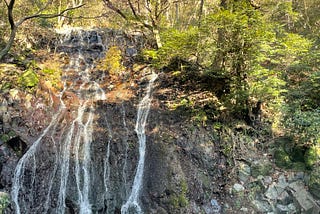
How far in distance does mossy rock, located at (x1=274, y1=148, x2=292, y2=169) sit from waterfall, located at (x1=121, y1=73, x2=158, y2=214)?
362 cm

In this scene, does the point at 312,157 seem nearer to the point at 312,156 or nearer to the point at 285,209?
the point at 312,156

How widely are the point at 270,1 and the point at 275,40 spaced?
178cm

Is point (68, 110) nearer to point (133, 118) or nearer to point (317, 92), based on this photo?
point (133, 118)

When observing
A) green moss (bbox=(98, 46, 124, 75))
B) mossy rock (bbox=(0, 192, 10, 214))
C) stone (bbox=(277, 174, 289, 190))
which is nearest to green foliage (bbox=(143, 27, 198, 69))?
green moss (bbox=(98, 46, 124, 75))

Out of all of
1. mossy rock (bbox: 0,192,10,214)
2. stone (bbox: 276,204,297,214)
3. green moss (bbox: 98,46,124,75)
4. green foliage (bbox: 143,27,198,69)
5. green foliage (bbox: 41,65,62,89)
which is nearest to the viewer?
mossy rock (bbox: 0,192,10,214)

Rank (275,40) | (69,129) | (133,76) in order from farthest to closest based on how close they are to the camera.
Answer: (133,76), (69,129), (275,40)

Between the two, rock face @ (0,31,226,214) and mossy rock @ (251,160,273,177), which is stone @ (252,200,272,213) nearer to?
mossy rock @ (251,160,273,177)

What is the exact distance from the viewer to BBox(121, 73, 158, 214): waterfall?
6.44m

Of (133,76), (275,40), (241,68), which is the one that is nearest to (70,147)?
(133,76)

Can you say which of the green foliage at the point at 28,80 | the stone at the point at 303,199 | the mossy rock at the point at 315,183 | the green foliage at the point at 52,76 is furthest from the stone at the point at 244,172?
the green foliage at the point at 28,80

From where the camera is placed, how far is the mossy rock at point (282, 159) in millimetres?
6885

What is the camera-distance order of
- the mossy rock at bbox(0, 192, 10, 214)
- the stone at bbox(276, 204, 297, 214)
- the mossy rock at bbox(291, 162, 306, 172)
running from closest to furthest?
the mossy rock at bbox(0, 192, 10, 214)
the stone at bbox(276, 204, 297, 214)
the mossy rock at bbox(291, 162, 306, 172)

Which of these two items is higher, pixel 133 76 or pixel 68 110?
pixel 133 76

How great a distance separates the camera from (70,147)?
7.41m
